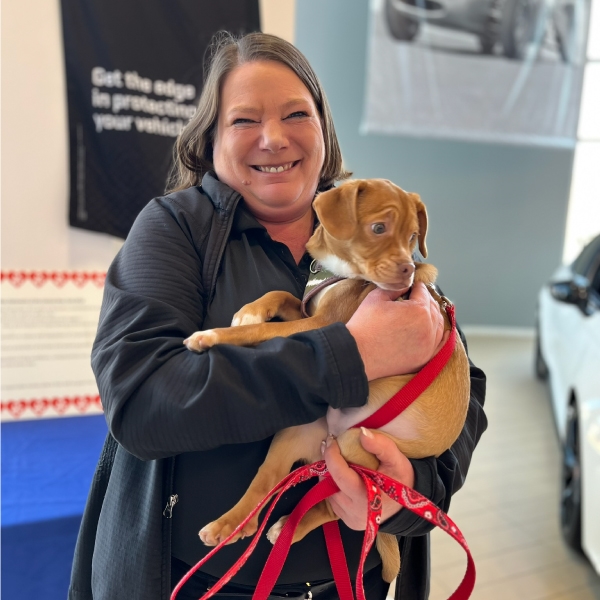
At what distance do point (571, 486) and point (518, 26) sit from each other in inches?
192

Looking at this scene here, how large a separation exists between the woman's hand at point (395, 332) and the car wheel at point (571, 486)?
78.7 inches

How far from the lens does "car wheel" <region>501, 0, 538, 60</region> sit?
560cm

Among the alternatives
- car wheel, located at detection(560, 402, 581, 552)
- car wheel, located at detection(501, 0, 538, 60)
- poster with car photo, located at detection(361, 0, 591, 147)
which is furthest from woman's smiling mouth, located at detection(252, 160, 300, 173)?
car wheel, located at detection(501, 0, 538, 60)

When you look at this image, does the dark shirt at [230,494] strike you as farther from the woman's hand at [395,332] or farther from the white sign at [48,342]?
the white sign at [48,342]

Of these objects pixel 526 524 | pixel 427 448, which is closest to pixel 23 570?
pixel 427 448

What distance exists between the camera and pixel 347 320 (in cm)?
121

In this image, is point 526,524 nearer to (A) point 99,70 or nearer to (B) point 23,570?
(B) point 23,570

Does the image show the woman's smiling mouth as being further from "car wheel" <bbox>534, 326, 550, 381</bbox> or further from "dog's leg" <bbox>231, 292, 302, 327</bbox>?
"car wheel" <bbox>534, 326, 550, 381</bbox>

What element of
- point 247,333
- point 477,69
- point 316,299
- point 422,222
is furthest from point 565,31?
point 247,333

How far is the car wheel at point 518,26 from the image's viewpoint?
5.60 m

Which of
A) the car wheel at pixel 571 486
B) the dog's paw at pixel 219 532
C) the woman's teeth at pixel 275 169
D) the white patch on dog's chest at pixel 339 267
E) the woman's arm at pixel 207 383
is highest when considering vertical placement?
the woman's teeth at pixel 275 169

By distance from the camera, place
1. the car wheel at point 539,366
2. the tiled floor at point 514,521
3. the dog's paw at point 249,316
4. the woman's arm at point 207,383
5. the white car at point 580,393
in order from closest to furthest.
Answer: the woman's arm at point 207,383
the dog's paw at point 249,316
the white car at point 580,393
the tiled floor at point 514,521
the car wheel at point 539,366

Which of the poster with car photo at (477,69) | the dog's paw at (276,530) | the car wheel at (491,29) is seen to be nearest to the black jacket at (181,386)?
the dog's paw at (276,530)

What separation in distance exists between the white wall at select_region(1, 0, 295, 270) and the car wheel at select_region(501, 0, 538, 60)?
493cm
